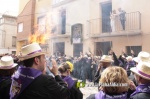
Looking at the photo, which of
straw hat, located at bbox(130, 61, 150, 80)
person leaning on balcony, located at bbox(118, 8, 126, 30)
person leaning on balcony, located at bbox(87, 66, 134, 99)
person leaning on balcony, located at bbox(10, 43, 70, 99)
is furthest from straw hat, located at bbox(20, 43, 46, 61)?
person leaning on balcony, located at bbox(118, 8, 126, 30)

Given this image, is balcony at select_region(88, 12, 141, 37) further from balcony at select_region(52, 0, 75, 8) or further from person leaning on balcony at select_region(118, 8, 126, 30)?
balcony at select_region(52, 0, 75, 8)

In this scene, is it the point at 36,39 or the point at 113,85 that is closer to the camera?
the point at 113,85

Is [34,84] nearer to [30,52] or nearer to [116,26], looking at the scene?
[30,52]

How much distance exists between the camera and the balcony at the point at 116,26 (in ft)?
42.2

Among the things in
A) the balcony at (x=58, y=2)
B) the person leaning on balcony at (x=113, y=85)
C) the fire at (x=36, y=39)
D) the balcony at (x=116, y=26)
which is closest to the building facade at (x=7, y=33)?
the balcony at (x=58, y=2)

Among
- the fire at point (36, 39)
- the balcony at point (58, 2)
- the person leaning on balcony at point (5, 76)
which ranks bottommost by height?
the person leaning on balcony at point (5, 76)

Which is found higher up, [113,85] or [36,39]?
[36,39]

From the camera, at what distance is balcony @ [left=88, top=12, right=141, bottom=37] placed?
42.2 ft

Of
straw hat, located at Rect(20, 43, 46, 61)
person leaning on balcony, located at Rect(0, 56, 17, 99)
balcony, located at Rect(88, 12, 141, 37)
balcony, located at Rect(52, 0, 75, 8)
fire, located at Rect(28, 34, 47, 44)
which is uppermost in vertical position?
balcony, located at Rect(52, 0, 75, 8)

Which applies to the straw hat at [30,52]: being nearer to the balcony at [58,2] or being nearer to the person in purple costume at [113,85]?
the person in purple costume at [113,85]

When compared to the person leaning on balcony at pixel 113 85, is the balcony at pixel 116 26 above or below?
above

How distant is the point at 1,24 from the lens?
101ft

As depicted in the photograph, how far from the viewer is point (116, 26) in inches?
545

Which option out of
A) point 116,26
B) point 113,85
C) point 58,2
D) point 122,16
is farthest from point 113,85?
point 58,2
